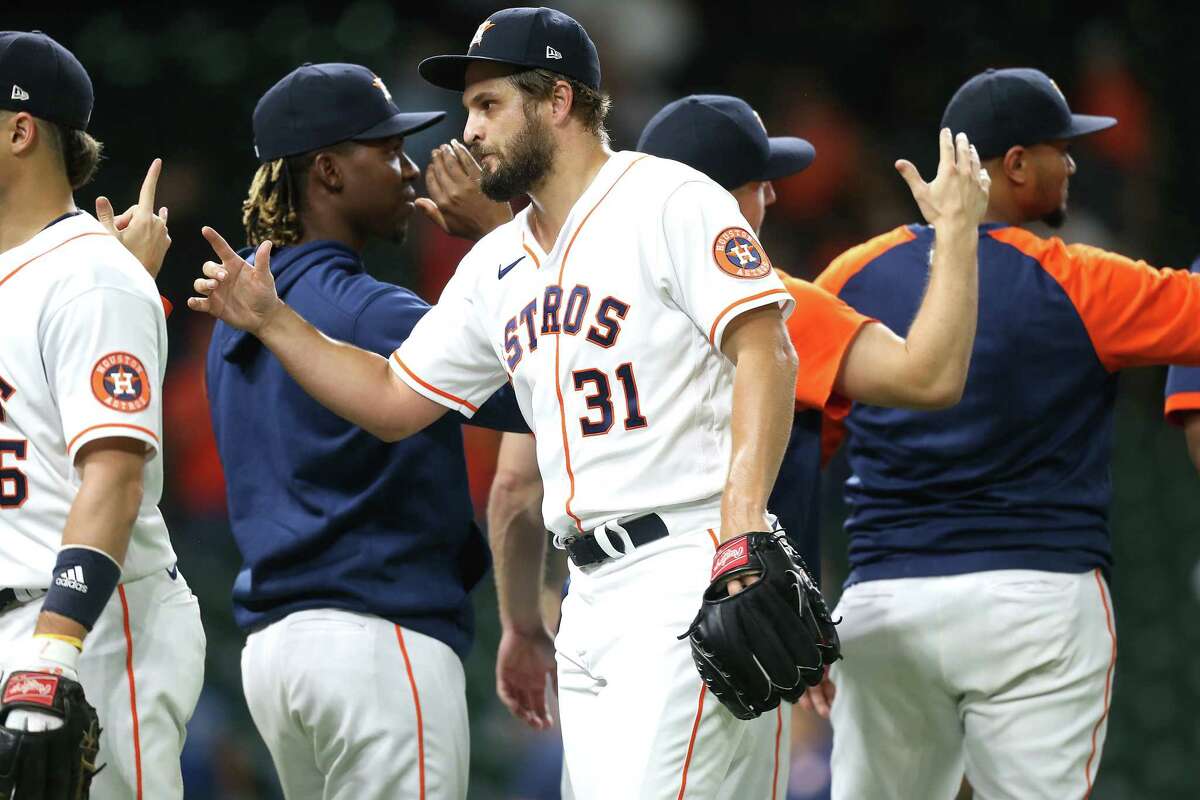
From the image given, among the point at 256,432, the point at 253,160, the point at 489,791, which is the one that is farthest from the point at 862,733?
the point at 253,160

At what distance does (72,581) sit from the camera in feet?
7.99

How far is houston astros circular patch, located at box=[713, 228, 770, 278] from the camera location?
104 inches

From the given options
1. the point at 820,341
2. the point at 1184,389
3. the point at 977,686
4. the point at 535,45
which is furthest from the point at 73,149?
the point at 1184,389

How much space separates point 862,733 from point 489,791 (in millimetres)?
2689

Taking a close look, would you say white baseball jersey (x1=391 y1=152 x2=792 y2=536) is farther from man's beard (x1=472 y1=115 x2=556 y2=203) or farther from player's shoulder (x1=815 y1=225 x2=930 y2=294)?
player's shoulder (x1=815 y1=225 x2=930 y2=294)

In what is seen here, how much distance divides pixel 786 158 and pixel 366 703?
5.17ft

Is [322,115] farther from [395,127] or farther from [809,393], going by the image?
[809,393]

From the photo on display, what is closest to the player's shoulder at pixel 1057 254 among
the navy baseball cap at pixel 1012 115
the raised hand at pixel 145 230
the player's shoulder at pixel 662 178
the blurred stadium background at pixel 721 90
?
the navy baseball cap at pixel 1012 115

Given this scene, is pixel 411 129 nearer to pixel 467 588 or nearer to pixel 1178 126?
pixel 467 588

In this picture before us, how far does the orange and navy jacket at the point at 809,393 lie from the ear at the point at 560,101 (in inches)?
23.3

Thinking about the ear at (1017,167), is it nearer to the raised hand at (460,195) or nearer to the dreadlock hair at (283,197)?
the raised hand at (460,195)

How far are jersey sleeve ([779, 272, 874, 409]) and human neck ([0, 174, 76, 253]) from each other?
1.40 meters

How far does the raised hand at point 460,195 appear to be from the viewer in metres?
3.48

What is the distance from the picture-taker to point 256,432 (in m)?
3.42
